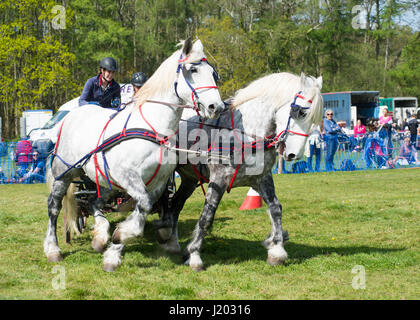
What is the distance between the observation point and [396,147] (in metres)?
17.6

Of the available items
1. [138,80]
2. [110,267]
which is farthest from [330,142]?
[110,267]

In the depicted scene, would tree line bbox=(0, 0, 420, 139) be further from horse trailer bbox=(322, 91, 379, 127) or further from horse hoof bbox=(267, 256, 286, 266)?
horse hoof bbox=(267, 256, 286, 266)

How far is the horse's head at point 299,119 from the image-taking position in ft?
16.8

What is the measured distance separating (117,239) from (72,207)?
1.72 meters

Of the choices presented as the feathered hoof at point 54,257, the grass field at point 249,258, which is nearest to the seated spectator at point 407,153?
the grass field at point 249,258

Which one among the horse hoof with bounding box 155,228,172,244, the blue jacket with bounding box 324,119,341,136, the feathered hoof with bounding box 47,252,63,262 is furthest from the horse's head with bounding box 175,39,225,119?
the blue jacket with bounding box 324,119,341,136

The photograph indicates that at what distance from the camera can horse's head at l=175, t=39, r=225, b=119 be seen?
4688 mm

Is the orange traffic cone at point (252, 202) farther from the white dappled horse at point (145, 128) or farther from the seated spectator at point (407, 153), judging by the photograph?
the seated spectator at point (407, 153)

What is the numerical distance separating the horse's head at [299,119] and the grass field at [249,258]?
1.35 meters

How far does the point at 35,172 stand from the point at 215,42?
2077cm

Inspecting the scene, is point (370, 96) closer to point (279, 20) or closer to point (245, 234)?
point (279, 20)

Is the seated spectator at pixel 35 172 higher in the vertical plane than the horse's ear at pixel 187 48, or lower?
lower

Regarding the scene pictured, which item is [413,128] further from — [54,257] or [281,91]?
[54,257]
